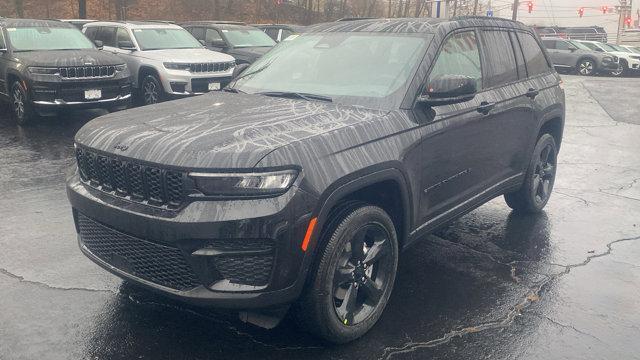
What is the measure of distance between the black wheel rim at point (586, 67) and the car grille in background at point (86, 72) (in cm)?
2225

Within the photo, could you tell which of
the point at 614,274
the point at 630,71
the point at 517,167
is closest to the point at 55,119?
the point at 517,167

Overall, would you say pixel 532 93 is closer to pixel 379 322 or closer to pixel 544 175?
pixel 544 175

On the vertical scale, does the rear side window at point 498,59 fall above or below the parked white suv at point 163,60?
above

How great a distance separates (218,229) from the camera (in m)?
2.82

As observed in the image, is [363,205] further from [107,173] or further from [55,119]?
[55,119]

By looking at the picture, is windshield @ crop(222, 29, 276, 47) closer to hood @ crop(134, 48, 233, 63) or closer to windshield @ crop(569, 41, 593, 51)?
hood @ crop(134, 48, 233, 63)

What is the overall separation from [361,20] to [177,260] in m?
2.75

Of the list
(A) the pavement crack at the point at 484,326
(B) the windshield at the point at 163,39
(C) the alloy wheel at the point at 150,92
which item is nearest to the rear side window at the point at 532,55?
(A) the pavement crack at the point at 484,326

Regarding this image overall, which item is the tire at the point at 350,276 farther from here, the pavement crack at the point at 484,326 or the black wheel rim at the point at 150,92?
the black wheel rim at the point at 150,92

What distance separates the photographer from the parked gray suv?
2539cm

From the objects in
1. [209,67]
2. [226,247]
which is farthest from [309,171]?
[209,67]

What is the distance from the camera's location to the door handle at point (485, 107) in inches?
174

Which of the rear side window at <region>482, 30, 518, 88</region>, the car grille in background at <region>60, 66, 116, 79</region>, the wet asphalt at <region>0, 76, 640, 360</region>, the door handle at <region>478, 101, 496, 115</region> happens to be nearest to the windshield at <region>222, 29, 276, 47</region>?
the car grille in background at <region>60, 66, 116, 79</region>

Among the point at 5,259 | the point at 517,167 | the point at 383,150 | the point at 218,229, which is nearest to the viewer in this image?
the point at 218,229
